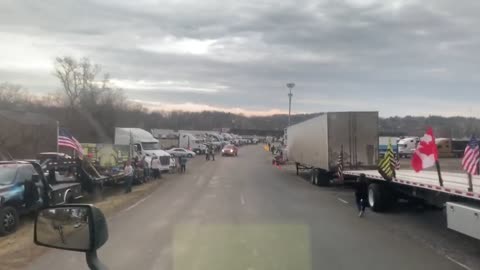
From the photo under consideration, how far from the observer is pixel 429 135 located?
11.1 meters

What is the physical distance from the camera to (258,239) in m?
10.8

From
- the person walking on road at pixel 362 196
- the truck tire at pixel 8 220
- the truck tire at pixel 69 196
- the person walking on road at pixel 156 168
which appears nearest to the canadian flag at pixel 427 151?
the person walking on road at pixel 362 196

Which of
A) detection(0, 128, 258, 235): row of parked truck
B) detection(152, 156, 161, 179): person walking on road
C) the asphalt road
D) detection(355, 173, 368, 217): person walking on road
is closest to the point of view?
the asphalt road

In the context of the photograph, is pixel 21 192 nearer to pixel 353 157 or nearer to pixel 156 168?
pixel 353 157

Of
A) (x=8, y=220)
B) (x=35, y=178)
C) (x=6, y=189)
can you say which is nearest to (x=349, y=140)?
(x=35, y=178)

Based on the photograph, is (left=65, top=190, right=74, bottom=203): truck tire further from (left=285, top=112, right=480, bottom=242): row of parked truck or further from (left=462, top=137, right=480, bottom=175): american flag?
(left=462, top=137, right=480, bottom=175): american flag

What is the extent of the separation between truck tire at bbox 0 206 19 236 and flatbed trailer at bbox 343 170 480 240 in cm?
1027

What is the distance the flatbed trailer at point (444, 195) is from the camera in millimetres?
9008

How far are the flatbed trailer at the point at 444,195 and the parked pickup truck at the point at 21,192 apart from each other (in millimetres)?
10154

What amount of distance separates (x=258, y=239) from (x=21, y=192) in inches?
273

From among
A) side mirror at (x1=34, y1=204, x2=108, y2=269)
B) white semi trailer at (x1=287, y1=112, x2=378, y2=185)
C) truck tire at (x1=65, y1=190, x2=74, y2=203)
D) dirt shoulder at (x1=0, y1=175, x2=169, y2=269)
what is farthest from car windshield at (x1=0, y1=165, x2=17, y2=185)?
white semi trailer at (x1=287, y1=112, x2=378, y2=185)

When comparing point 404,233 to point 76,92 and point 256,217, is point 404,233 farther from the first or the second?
point 76,92

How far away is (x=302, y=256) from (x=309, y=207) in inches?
315

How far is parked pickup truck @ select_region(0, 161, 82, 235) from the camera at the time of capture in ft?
41.4
